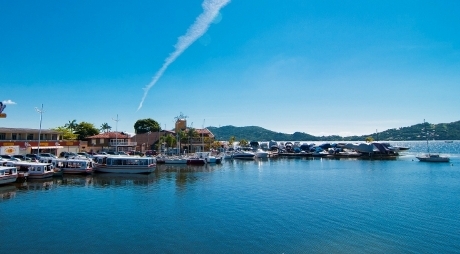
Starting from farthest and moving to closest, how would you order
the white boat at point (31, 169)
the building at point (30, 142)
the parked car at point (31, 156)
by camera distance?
the building at point (30, 142) → the parked car at point (31, 156) → the white boat at point (31, 169)

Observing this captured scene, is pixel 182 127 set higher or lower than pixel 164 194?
higher

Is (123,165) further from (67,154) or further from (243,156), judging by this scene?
(243,156)

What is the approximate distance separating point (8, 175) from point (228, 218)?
30958mm

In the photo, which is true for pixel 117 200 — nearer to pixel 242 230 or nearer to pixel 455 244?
pixel 242 230

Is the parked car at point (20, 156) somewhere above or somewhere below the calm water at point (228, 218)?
above

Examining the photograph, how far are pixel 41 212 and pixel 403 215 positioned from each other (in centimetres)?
3190

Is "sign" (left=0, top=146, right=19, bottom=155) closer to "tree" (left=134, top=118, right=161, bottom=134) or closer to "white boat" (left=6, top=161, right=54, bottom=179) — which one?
"white boat" (left=6, top=161, right=54, bottom=179)

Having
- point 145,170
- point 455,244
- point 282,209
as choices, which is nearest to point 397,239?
point 455,244

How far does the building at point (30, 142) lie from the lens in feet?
187

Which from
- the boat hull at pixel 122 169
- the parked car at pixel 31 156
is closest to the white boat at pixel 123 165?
the boat hull at pixel 122 169

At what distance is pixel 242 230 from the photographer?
867 inches

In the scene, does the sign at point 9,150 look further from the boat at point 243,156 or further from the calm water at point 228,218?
the boat at point 243,156

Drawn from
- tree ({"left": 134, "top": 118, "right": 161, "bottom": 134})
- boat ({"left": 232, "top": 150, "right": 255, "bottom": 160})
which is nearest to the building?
boat ({"left": 232, "top": 150, "right": 255, "bottom": 160})

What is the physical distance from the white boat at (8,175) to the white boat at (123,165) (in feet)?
44.9
